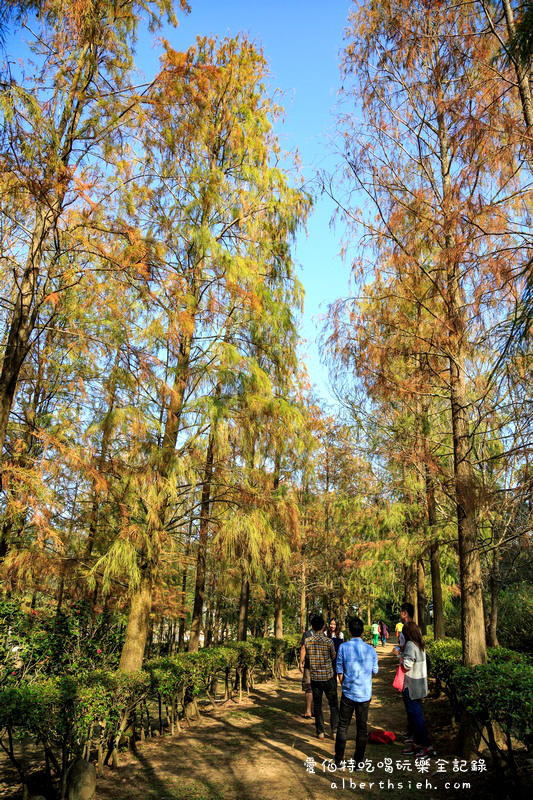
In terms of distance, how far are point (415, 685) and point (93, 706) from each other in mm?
3452

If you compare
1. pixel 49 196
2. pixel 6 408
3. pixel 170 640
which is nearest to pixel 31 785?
pixel 6 408

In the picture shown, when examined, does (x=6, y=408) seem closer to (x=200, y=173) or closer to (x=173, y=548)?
(x=173, y=548)

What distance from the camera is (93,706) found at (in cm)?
515

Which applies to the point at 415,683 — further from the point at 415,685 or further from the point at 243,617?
the point at 243,617

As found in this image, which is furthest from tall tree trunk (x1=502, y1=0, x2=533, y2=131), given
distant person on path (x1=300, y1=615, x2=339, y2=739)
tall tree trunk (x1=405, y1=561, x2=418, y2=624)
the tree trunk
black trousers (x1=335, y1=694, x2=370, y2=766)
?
tall tree trunk (x1=405, y1=561, x2=418, y2=624)

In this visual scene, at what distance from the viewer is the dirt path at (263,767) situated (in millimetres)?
4840

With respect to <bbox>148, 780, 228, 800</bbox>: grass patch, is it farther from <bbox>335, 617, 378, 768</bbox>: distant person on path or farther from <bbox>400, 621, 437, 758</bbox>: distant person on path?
<bbox>400, 621, 437, 758</bbox>: distant person on path

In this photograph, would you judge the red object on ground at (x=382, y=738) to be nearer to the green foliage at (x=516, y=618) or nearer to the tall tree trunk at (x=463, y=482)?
the tall tree trunk at (x=463, y=482)

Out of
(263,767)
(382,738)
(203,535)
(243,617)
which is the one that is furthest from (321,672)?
(243,617)

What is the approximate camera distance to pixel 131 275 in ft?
18.5

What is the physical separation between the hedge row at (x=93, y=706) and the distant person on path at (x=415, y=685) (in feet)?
10.5

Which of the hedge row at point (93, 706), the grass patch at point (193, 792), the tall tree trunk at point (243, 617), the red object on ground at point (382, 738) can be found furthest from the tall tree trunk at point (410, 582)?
the grass patch at point (193, 792)

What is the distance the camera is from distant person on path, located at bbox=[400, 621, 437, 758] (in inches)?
221

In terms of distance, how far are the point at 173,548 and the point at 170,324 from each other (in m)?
3.31
